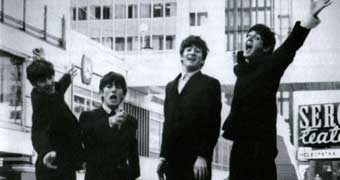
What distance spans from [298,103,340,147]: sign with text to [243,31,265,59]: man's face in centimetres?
47

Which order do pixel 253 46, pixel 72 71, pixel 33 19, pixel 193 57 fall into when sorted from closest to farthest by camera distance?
1. pixel 253 46
2. pixel 193 57
3. pixel 72 71
4. pixel 33 19

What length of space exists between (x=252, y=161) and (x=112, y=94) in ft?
2.39

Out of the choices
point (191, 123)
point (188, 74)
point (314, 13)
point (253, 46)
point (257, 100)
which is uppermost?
point (314, 13)

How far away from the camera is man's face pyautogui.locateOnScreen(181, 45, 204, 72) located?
3.37 metres

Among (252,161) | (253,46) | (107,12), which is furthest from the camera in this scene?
(107,12)

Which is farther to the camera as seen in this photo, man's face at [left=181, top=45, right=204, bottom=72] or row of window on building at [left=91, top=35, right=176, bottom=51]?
row of window on building at [left=91, top=35, right=176, bottom=51]

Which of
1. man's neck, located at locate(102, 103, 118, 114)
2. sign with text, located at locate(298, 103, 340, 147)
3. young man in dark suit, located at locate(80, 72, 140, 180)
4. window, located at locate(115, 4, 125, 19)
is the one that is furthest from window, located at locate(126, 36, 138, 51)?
sign with text, located at locate(298, 103, 340, 147)

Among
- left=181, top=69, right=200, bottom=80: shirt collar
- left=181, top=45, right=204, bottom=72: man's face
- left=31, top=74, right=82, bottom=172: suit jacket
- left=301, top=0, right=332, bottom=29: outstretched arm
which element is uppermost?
left=301, top=0, right=332, bottom=29: outstretched arm

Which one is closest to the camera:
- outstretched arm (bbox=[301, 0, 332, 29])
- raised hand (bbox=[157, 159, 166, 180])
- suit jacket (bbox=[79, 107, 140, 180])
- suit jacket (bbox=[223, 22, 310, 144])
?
outstretched arm (bbox=[301, 0, 332, 29])

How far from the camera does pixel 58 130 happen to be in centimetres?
357

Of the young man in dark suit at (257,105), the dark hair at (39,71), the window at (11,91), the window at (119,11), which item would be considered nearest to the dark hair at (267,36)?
the young man in dark suit at (257,105)

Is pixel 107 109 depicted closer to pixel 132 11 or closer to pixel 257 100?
pixel 132 11

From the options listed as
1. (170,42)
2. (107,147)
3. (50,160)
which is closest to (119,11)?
(170,42)

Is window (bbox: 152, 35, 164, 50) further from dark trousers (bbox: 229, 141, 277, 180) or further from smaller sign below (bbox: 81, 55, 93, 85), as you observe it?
dark trousers (bbox: 229, 141, 277, 180)
